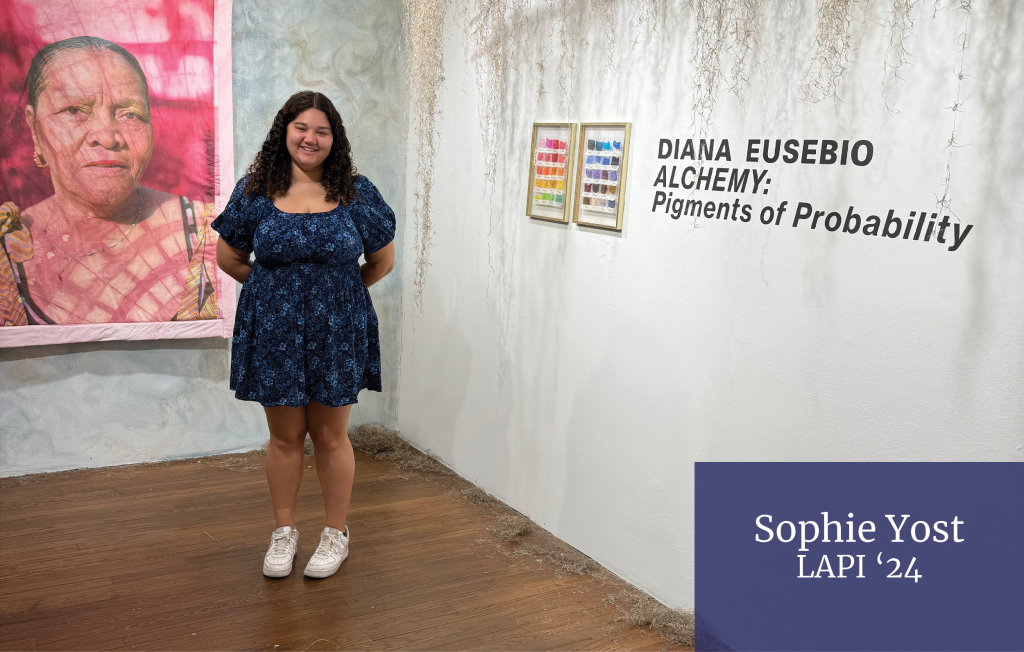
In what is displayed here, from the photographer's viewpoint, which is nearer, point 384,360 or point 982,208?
point 982,208

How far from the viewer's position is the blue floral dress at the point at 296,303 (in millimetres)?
2307

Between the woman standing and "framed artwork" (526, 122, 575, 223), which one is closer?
the woman standing

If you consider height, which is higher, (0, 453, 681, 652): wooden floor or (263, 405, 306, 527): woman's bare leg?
(263, 405, 306, 527): woman's bare leg

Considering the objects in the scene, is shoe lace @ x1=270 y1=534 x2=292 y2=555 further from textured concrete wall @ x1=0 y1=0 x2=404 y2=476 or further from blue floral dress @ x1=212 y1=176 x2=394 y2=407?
textured concrete wall @ x1=0 y1=0 x2=404 y2=476

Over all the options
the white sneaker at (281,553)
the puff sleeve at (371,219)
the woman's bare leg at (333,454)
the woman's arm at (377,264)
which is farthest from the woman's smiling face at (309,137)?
the white sneaker at (281,553)

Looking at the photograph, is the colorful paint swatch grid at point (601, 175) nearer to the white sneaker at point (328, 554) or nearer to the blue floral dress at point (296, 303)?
the blue floral dress at point (296, 303)

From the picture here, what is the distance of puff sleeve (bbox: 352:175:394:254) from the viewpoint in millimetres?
2430

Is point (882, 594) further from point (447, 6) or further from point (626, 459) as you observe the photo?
point (447, 6)

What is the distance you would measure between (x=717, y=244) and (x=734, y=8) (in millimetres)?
583

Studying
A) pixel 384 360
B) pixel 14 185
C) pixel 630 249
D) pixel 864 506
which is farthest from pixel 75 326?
pixel 864 506

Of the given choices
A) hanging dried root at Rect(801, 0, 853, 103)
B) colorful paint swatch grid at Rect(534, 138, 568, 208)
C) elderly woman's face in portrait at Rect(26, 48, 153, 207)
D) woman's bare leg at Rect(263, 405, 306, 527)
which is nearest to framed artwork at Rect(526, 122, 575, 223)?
colorful paint swatch grid at Rect(534, 138, 568, 208)

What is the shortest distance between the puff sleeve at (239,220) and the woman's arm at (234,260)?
0.03 metres

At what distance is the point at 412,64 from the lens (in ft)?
→ 11.9

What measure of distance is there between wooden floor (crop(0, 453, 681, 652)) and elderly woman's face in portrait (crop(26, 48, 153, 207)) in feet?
3.55
